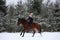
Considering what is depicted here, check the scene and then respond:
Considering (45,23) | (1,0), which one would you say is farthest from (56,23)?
(1,0)

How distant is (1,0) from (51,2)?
7.21ft

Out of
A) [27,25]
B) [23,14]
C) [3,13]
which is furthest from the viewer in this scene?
[3,13]

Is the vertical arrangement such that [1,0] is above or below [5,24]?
above

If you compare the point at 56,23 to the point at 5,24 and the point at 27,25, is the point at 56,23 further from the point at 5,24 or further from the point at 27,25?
the point at 27,25

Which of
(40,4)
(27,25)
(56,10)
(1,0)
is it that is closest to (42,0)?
(40,4)

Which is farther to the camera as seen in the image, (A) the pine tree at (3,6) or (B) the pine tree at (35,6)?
(A) the pine tree at (3,6)

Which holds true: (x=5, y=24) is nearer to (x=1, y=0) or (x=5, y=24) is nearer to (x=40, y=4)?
(x=1, y=0)

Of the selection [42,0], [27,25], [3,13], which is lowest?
[27,25]

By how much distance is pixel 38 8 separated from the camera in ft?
23.9

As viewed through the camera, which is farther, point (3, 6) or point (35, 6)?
point (3, 6)

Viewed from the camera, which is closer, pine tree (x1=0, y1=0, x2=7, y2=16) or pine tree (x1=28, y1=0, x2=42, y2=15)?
pine tree (x1=28, y1=0, x2=42, y2=15)

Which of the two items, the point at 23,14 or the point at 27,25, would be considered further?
the point at 23,14

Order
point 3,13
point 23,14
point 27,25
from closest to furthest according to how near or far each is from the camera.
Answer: point 27,25 → point 23,14 → point 3,13

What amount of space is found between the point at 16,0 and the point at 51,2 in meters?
1.56
